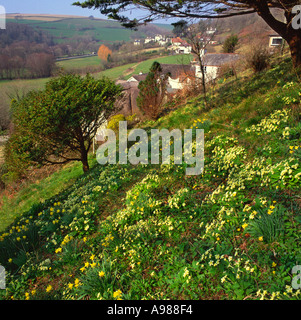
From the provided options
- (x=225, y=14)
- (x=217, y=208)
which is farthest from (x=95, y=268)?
(x=225, y=14)

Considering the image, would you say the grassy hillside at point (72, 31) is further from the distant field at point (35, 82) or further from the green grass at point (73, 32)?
the distant field at point (35, 82)

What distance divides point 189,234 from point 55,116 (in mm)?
5791

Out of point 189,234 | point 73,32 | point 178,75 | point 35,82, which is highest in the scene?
point 73,32

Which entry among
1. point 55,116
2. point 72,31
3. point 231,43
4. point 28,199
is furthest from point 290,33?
point 72,31

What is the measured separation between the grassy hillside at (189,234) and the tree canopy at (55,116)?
3.08 metres

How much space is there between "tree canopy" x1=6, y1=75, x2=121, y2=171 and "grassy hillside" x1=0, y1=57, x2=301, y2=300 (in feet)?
10.1

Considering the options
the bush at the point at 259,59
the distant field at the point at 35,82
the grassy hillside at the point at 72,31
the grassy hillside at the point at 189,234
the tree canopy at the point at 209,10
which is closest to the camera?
the grassy hillside at the point at 189,234

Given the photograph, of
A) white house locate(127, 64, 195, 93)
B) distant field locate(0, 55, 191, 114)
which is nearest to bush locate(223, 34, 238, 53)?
white house locate(127, 64, 195, 93)

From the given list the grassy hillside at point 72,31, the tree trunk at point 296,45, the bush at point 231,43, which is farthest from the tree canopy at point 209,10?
the grassy hillside at point 72,31

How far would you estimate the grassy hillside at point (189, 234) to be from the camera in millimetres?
2355

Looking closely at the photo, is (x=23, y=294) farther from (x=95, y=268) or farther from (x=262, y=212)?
(x=262, y=212)

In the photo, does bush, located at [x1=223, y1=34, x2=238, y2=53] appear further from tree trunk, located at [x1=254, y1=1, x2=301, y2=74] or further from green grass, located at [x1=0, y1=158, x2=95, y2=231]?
green grass, located at [x1=0, y1=158, x2=95, y2=231]

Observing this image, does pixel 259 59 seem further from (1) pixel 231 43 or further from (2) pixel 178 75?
(1) pixel 231 43

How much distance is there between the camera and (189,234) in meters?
3.07
